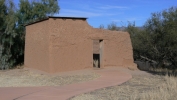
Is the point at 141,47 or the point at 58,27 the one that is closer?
the point at 58,27

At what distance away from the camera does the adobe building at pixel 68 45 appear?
17.1 metres

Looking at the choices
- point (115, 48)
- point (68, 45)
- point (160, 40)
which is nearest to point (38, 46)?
point (68, 45)

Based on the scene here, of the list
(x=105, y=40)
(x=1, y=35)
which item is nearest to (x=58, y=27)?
(x=105, y=40)

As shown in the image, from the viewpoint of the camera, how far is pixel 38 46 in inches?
737

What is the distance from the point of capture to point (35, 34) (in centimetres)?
1938

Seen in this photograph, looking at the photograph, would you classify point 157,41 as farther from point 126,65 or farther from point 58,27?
A: point 58,27

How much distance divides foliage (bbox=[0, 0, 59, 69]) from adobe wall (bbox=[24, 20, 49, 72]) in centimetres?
387

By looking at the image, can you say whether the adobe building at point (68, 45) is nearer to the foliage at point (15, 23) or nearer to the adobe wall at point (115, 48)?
the adobe wall at point (115, 48)

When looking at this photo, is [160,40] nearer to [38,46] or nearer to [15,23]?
[38,46]

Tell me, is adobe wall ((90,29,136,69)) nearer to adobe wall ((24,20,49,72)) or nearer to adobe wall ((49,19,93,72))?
adobe wall ((49,19,93,72))

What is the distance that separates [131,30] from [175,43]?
14.2m

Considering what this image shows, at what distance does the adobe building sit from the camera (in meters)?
17.1

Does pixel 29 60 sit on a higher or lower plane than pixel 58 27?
lower

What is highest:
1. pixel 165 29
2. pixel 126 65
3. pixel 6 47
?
pixel 165 29
